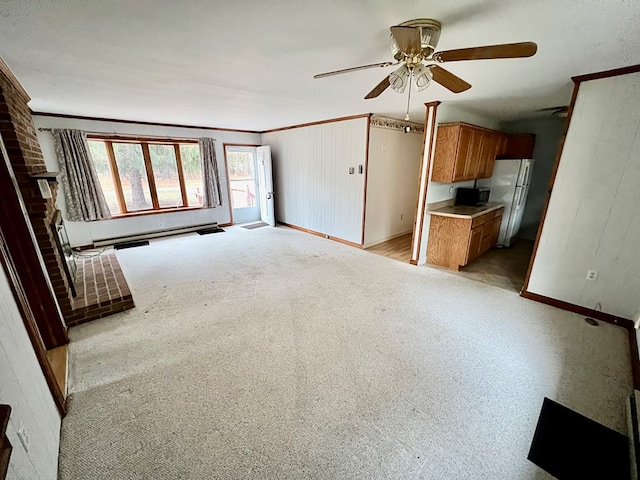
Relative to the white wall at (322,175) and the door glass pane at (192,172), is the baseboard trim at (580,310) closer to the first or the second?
the white wall at (322,175)

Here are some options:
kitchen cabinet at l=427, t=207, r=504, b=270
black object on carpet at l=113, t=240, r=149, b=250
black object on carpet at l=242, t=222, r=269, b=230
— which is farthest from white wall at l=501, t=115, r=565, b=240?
black object on carpet at l=113, t=240, r=149, b=250

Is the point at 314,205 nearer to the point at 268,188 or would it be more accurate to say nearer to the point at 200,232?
the point at 268,188

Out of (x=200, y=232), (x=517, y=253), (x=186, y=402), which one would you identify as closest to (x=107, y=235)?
(x=200, y=232)

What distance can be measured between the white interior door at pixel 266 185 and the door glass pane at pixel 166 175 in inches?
72.8

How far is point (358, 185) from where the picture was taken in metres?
4.63

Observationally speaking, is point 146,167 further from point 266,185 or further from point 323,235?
point 323,235

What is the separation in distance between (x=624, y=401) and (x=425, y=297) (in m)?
1.61

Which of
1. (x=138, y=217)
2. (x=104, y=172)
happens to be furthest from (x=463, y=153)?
(x=104, y=172)

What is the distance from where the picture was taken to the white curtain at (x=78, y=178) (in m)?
4.27

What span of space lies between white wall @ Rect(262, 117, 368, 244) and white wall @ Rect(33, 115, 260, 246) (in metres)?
1.21

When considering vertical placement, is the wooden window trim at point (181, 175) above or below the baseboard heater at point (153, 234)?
above

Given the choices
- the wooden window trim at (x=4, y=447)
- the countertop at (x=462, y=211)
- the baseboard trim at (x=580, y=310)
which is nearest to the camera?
the wooden window trim at (x=4, y=447)

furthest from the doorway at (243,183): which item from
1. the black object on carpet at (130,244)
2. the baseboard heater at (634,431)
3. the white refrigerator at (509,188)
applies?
the baseboard heater at (634,431)

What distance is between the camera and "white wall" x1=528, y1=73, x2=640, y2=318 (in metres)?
2.33
